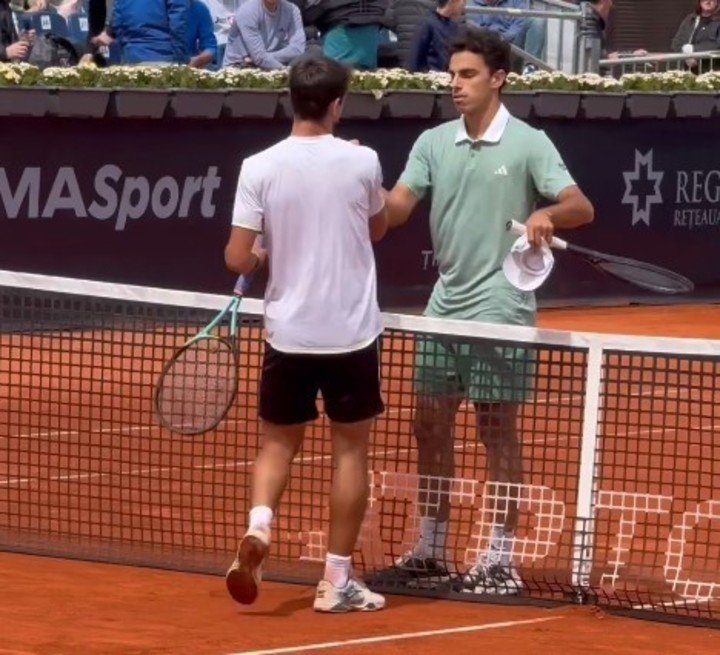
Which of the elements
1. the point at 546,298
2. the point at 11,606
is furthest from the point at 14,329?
the point at 546,298

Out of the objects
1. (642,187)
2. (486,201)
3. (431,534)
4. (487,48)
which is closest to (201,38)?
(642,187)

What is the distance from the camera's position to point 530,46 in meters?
19.2

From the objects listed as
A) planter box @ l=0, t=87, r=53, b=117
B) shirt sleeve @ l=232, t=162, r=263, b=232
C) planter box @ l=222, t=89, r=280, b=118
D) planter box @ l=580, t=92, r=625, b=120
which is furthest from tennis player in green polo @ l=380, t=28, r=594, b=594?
planter box @ l=580, t=92, r=625, b=120

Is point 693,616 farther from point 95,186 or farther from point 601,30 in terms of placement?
point 601,30

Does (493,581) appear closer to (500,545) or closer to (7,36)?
(500,545)

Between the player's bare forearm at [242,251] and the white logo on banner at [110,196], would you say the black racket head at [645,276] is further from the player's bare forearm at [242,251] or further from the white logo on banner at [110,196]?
the white logo on banner at [110,196]

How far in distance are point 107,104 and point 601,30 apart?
611 centimetres

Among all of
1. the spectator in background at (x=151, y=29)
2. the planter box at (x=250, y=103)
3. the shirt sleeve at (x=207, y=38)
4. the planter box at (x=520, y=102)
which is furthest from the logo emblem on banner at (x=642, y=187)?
the spectator in background at (x=151, y=29)

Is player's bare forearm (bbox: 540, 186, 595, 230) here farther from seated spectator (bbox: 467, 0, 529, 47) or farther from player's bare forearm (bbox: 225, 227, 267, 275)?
seated spectator (bbox: 467, 0, 529, 47)

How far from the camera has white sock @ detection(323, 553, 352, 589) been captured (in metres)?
7.07

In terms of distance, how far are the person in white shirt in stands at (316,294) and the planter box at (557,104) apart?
939 centimetres

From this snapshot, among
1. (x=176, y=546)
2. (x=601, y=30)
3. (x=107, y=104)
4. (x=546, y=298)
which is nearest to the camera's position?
(x=176, y=546)

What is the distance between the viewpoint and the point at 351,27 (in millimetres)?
16812

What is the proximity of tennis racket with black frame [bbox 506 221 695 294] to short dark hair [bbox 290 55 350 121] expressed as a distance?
811mm
